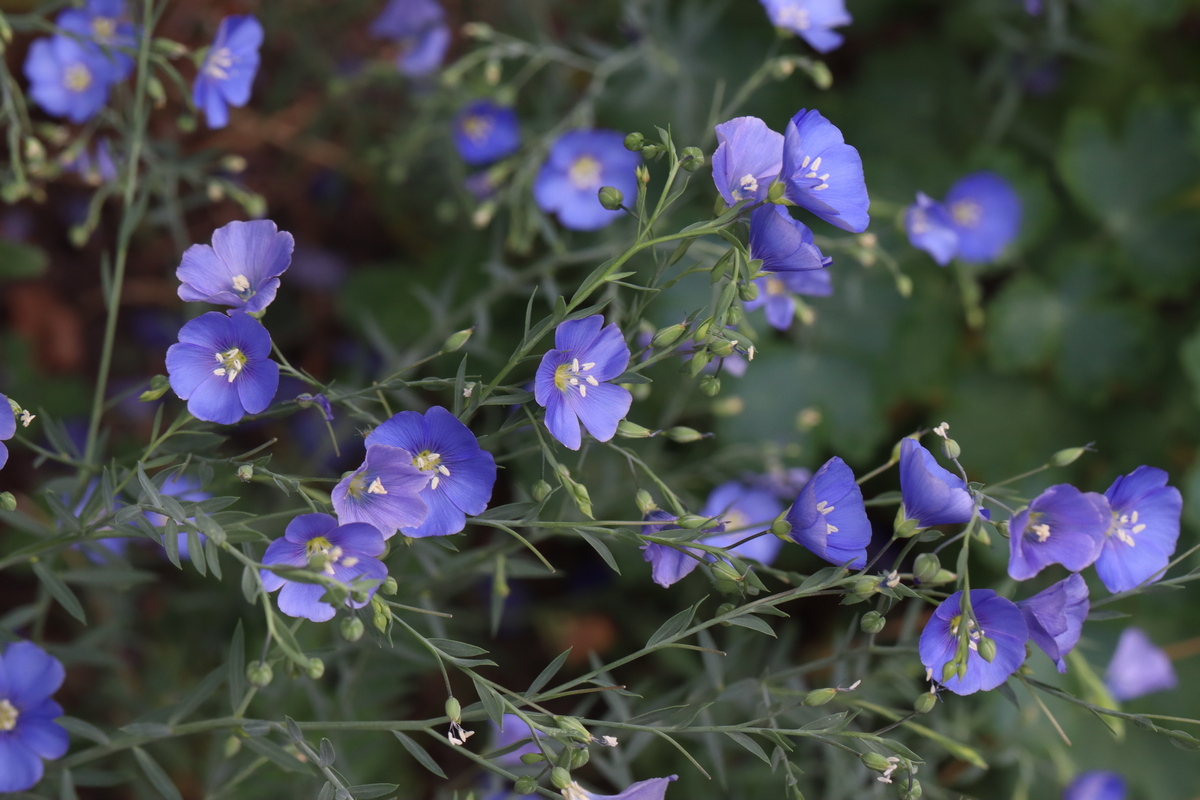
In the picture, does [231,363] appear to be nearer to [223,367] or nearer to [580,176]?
[223,367]

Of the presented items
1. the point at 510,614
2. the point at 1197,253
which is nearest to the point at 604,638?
the point at 510,614

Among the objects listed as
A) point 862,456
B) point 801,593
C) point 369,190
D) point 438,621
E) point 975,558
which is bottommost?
point 975,558

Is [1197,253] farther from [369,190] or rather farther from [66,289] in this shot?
[66,289]

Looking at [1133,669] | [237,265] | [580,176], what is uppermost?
[237,265]

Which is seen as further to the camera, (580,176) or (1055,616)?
(580,176)

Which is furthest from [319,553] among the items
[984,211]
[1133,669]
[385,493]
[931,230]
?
[984,211]

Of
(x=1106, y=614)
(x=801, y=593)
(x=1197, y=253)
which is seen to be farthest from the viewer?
(x=1197, y=253)

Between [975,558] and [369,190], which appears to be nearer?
[975,558]

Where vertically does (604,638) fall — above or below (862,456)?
below

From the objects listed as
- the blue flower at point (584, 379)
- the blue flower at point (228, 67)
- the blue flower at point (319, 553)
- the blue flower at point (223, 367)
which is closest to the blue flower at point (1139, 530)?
the blue flower at point (584, 379)
